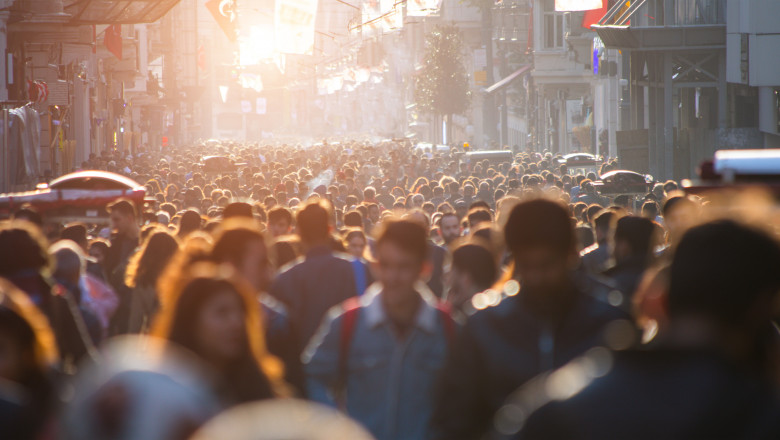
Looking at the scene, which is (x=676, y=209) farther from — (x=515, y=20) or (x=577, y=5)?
(x=515, y=20)

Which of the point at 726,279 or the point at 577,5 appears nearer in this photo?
the point at 726,279

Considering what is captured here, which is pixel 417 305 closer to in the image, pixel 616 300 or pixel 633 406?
pixel 616 300

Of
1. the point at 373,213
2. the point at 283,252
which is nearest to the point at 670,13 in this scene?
the point at 373,213

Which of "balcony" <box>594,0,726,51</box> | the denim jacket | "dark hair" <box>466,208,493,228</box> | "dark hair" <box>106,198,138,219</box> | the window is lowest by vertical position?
the denim jacket

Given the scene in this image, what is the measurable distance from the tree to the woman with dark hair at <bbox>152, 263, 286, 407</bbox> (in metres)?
70.0

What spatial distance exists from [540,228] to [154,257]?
434cm

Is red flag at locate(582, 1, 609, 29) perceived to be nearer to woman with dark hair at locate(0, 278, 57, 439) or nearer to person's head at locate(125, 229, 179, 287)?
person's head at locate(125, 229, 179, 287)

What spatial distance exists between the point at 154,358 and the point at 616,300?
2515 millimetres

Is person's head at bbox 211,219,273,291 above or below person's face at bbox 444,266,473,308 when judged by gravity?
above

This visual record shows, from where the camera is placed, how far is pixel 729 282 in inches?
101

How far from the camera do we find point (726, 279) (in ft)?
8.41

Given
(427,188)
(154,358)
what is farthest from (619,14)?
(154,358)

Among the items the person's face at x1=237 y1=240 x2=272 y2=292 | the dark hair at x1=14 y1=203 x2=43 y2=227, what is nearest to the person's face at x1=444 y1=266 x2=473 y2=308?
the person's face at x1=237 y1=240 x2=272 y2=292

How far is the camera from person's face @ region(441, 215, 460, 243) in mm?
10930
